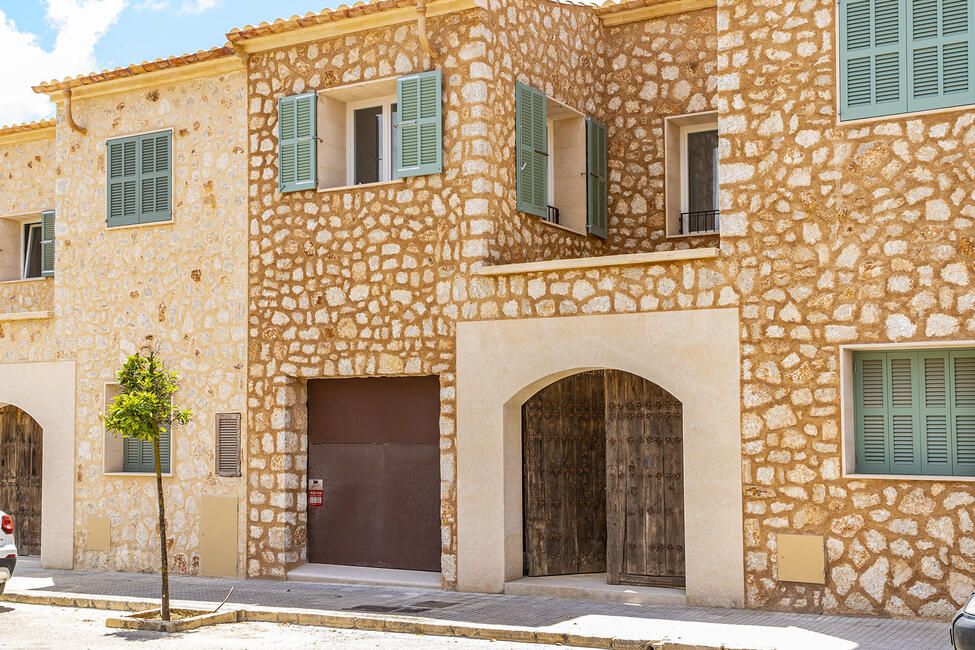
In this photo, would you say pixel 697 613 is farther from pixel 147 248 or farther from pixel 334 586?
pixel 147 248

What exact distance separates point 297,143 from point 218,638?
648 centimetres

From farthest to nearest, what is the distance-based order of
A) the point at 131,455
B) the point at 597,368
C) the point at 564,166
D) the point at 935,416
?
the point at 131,455 < the point at 564,166 < the point at 597,368 < the point at 935,416

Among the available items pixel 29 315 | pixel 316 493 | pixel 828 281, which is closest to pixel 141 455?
pixel 29 315

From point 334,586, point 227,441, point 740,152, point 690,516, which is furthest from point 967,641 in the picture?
point 227,441

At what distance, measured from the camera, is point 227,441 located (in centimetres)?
1459

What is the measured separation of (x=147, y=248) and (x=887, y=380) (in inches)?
393

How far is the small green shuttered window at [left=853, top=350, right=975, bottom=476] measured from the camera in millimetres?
10422

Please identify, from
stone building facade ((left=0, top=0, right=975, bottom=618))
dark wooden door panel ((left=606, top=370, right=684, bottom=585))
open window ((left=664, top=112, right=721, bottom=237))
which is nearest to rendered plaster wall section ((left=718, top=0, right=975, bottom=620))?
stone building facade ((left=0, top=0, right=975, bottom=618))

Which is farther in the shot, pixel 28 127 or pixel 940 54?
pixel 28 127

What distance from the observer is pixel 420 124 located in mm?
13328

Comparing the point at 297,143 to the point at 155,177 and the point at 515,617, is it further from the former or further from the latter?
the point at 515,617

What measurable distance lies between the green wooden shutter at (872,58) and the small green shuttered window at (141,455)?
32.5 ft

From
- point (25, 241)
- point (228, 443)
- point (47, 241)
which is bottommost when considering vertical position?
point (228, 443)

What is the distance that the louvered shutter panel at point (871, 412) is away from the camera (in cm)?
1077
